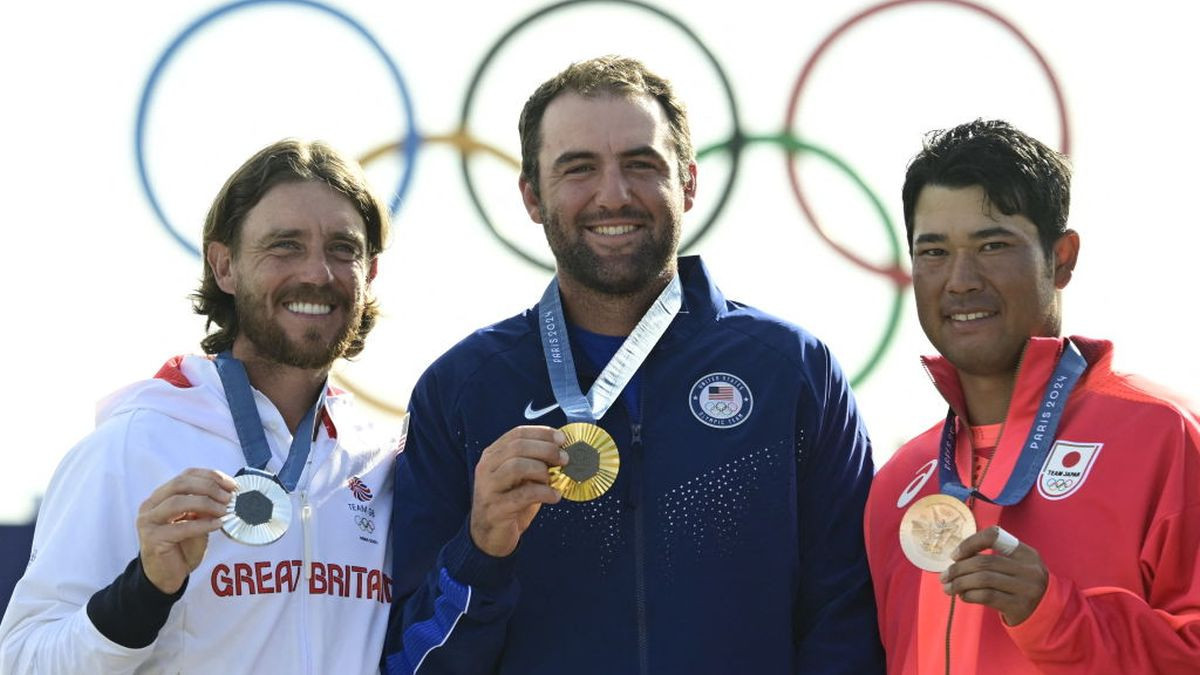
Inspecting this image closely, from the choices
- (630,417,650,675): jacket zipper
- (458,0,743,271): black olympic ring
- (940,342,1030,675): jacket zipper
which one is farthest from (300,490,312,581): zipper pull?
(458,0,743,271): black olympic ring

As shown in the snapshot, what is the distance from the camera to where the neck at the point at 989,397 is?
3.96m

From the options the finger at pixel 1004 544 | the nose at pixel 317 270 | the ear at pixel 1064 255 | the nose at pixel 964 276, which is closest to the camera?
the finger at pixel 1004 544

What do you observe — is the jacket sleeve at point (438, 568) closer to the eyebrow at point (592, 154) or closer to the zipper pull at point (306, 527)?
the zipper pull at point (306, 527)

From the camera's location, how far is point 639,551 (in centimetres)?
397

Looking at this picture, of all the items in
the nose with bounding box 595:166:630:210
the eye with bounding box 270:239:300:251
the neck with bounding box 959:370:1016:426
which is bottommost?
the neck with bounding box 959:370:1016:426

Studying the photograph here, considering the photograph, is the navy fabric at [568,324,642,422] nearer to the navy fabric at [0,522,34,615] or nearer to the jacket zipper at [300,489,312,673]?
the jacket zipper at [300,489,312,673]

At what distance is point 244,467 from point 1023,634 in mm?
1853

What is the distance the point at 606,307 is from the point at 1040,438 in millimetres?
1174

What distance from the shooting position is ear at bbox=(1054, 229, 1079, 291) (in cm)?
394

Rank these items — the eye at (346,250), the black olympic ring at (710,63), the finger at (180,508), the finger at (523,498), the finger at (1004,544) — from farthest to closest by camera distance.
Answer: the black olympic ring at (710,63) → the eye at (346,250) → the finger at (523,498) → the finger at (180,508) → the finger at (1004,544)

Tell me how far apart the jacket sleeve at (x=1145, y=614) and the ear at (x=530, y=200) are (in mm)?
1663

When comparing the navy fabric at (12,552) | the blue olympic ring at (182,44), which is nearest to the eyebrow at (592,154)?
the navy fabric at (12,552)

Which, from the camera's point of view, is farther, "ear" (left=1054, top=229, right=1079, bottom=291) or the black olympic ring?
the black olympic ring

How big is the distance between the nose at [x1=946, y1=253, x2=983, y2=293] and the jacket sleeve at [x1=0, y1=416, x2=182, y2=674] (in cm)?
193
